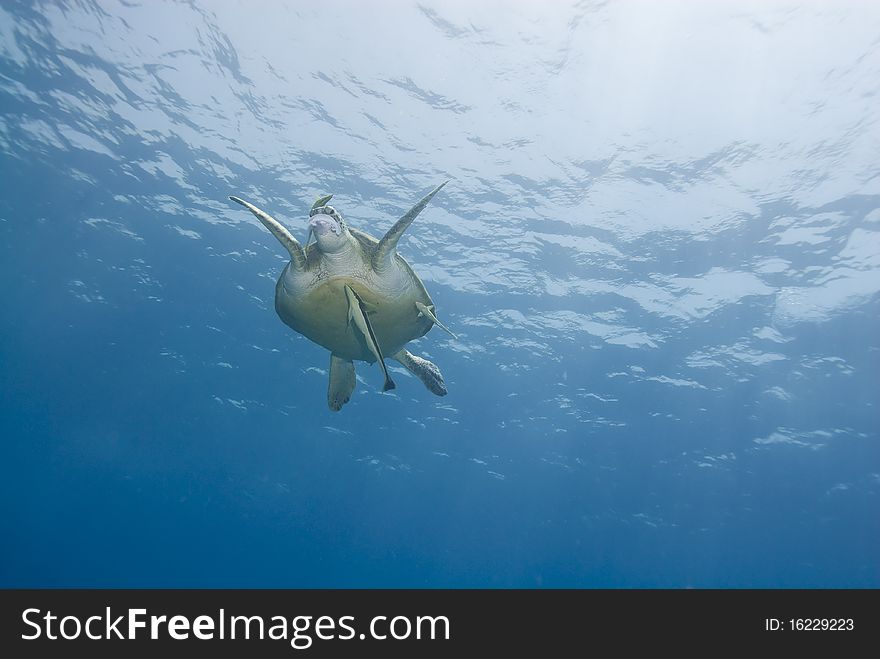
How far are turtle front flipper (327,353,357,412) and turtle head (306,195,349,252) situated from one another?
2.79 meters

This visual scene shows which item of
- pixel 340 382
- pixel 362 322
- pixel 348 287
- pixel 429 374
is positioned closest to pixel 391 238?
pixel 348 287

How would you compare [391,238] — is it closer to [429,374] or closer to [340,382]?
[429,374]

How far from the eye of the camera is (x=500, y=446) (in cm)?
2916

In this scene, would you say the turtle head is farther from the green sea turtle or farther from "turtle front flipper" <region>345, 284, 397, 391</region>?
"turtle front flipper" <region>345, 284, 397, 391</region>

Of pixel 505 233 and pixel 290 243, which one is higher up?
pixel 505 233

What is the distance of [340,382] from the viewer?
291 inches

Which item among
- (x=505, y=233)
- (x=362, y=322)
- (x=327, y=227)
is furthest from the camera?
(x=505, y=233)

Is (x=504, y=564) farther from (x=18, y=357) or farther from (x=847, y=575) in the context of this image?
(x=18, y=357)

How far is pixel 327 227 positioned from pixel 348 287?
0.93 meters

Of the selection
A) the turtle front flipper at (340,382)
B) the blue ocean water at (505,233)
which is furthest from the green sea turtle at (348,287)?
the blue ocean water at (505,233)

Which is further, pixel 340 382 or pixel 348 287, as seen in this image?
pixel 340 382

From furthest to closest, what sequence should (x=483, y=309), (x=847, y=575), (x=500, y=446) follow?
1. (x=847, y=575)
2. (x=500, y=446)
3. (x=483, y=309)

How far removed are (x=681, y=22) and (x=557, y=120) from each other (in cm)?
307

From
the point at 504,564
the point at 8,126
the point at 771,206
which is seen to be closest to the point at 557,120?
the point at 771,206
